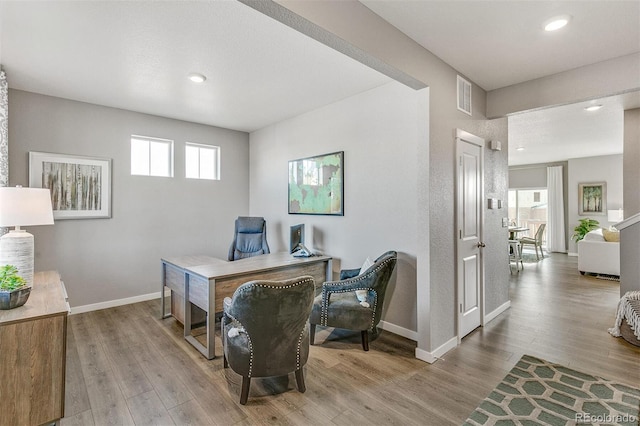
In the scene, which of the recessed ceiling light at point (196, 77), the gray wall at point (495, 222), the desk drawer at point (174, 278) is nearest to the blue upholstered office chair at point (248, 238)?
the desk drawer at point (174, 278)

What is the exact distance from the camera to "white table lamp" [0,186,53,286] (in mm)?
2016

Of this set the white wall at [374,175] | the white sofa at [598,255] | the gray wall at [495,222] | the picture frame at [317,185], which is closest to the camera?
the white wall at [374,175]

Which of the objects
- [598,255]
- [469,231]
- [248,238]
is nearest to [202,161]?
[248,238]

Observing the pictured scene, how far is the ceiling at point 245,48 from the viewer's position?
214 cm

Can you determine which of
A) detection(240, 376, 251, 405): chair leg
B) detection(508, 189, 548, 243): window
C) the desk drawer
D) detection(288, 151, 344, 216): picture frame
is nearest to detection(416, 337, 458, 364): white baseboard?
detection(240, 376, 251, 405): chair leg

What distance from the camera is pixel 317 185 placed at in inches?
166

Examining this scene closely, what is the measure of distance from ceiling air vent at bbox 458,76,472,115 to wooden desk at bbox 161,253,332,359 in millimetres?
2249

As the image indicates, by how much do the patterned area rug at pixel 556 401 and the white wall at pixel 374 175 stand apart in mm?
1052

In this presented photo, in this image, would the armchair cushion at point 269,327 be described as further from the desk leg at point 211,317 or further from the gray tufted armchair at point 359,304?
the gray tufted armchair at point 359,304

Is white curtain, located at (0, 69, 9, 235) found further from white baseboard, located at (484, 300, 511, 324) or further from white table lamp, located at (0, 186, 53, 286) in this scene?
white baseboard, located at (484, 300, 511, 324)

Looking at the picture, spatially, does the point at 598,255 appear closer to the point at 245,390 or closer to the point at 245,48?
the point at 245,390

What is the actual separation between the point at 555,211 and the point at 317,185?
8349 mm

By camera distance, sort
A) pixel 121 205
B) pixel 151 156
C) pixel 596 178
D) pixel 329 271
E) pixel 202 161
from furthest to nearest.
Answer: pixel 596 178, pixel 202 161, pixel 151 156, pixel 121 205, pixel 329 271

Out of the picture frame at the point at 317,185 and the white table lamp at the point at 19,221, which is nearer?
the white table lamp at the point at 19,221
